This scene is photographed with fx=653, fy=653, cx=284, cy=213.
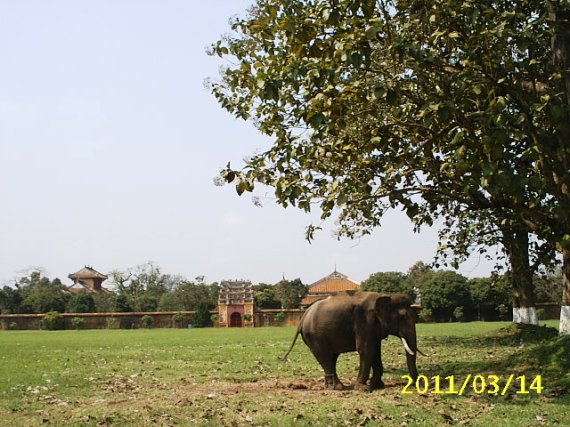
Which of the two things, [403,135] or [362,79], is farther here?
[403,135]

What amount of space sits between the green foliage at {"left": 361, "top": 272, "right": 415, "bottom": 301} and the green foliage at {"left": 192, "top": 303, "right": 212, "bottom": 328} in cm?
1726

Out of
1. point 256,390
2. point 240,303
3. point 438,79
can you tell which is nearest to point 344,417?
point 256,390

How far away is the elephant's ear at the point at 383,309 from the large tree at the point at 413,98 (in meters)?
Result: 1.82

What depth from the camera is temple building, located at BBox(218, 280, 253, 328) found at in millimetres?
70312

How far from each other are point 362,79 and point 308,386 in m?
6.33

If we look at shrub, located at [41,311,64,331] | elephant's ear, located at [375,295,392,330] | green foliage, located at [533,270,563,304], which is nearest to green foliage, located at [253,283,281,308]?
shrub, located at [41,311,64,331]

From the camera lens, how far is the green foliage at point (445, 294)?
66.1 m

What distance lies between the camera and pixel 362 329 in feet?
42.0

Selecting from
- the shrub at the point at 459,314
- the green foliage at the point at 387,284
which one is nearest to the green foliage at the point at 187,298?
the green foliage at the point at 387,284

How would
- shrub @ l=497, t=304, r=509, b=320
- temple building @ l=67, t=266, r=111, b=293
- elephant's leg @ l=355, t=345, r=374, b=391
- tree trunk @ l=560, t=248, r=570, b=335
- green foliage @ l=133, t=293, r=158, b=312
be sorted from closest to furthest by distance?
1. elephant's leg @ l=355, t=345, r=374, b=391
2. tree trunk @ l=560, t=248, r=570, b=335
3. shrub @ l=497, t=304, r=509, b=320
4. green foliage @ l=133, t=293, r=158, b=312
5. temple building @ l=67, t=266, r=111, b=293

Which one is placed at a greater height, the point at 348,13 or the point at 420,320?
the point at 348,13

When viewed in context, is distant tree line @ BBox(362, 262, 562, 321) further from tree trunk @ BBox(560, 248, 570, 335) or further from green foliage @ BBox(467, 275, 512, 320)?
tree trunk @ BBox(560, 248, 570, 335)

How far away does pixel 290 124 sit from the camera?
44.7 ft

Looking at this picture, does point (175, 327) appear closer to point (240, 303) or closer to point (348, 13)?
point (240, 303)
